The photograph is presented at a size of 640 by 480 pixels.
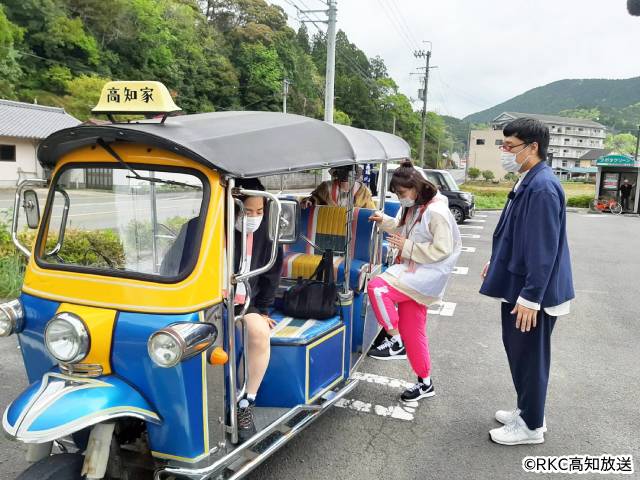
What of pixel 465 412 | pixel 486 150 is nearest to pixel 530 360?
pixel 465 412

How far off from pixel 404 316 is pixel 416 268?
40 centimetres

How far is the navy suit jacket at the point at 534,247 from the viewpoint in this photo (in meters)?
3.12

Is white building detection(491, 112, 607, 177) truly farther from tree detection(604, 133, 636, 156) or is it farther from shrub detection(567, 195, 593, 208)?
shrub detection(567, 195, 593, 208)

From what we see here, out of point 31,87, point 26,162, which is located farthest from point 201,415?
point 31,87

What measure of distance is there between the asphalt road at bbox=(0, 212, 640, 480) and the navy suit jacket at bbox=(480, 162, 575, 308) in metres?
1.10

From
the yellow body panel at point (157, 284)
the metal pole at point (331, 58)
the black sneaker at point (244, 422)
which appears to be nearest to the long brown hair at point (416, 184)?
the yellow body panel at point (157, 284)

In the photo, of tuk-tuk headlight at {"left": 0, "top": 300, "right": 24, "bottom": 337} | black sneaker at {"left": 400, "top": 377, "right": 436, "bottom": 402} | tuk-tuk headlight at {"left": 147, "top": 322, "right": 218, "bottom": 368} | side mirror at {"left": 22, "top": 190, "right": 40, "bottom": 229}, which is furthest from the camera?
black sneaker at {"left": 400, "top": 377, "right": 436, "bottom": 402}

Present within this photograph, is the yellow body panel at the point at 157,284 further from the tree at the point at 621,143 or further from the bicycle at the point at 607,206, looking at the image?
the tree at the point at 621,143

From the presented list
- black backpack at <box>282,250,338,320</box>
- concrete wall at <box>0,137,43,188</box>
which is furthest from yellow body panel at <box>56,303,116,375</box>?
concrete wall at <box>0,137,43,188</box>

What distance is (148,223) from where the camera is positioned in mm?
2947

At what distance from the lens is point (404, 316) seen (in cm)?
409

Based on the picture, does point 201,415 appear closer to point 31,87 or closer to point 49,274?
point 49,274

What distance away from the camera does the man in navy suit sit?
3139 mm

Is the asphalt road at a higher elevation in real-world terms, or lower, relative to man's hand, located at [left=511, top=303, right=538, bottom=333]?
lower
